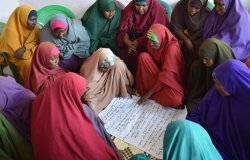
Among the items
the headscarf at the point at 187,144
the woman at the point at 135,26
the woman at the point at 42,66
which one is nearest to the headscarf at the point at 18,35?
the woman at the point at 42,66

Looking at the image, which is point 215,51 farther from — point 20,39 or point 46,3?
point 46,3

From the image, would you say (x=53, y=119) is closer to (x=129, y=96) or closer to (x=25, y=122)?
(x=25, y=122)

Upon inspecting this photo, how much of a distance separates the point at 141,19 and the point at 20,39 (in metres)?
1.17

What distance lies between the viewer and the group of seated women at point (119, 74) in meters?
1.52

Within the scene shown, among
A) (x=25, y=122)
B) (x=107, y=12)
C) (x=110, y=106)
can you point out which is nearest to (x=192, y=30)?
(x=107, y=12)

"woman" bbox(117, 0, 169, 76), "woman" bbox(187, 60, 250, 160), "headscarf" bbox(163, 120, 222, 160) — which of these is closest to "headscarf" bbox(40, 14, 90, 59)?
"woman" bbox(117, 0, 169, 76)

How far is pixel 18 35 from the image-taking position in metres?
2.64

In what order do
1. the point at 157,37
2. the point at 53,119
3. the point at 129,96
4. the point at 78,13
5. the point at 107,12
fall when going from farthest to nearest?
the point at 78,13 → the point at 107,12 → the point at 129,96 → the point at 157,37 → the point at 53,119

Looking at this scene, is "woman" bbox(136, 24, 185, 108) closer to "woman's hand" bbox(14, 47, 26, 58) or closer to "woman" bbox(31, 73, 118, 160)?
"woman" bbox(31, 73, 118, 160)

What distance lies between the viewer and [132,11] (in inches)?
107

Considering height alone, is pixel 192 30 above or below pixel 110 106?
above

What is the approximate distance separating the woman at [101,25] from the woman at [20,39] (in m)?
0.53

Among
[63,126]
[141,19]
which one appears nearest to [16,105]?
[63,126]

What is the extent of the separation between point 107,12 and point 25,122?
141 centimetres
